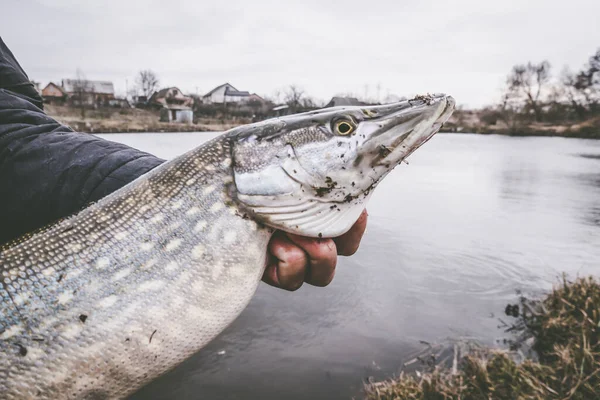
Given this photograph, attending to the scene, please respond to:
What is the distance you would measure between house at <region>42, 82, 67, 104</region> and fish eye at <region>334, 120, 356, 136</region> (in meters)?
69.8

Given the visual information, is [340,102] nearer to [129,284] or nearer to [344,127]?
[344,127]

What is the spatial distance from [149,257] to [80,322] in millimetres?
336

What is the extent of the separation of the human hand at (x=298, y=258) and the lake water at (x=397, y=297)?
2971 mm

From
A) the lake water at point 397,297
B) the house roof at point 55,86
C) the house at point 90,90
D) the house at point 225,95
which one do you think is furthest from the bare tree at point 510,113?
the house roof at point 55,86

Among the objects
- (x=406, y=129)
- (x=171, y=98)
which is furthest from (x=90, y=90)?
(x=406, y=129)

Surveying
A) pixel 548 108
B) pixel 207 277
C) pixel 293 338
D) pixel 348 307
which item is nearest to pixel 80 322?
pixel 207 277

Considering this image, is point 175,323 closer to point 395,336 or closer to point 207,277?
point 207,277

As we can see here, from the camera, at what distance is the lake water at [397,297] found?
463cm

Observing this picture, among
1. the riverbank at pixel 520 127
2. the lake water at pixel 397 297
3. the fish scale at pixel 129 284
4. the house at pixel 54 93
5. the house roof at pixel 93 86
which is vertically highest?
the house roof at pixel 93 86

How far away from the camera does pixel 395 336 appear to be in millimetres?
5383

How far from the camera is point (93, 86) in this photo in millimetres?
71062

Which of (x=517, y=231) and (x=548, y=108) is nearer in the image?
(x=517, y=231)

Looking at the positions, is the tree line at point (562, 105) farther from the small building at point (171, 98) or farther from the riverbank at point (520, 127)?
the small building at point (171, 98)

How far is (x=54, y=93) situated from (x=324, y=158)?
74.4 m
